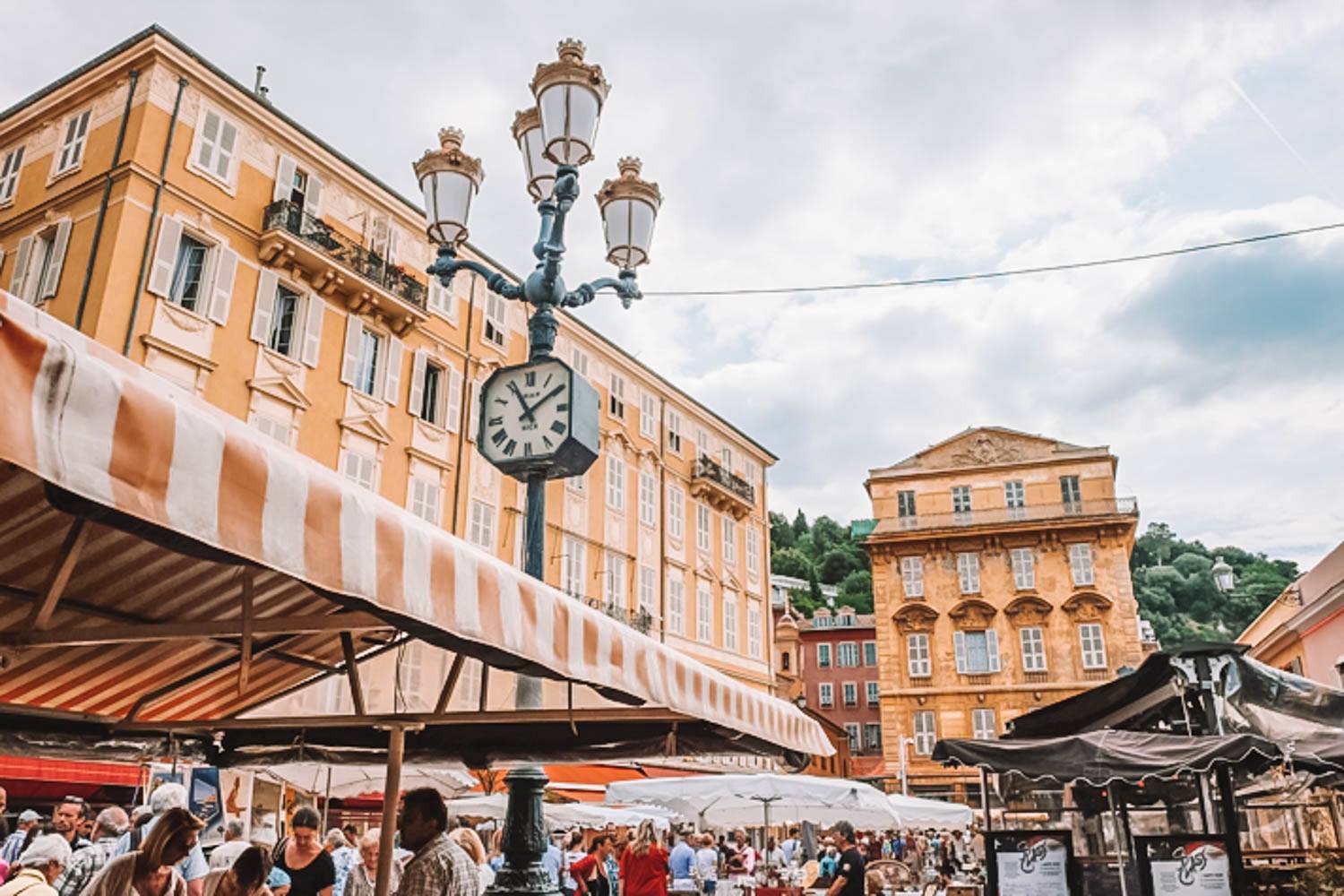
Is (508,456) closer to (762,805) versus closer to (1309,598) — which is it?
(762,805)

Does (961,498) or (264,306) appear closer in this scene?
(264,306)

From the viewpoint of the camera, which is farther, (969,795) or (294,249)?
(969,795)

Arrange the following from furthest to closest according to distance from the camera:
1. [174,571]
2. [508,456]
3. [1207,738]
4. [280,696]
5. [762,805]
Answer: [762,805], [1207,738], [508,456], [280,696], [174,571]

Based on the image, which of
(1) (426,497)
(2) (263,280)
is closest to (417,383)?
(1) (426,497)

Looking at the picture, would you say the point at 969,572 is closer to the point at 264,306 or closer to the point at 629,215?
the point at 264,306

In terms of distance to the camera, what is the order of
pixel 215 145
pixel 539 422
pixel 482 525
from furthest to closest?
pixel 482 525, pixel 215 145, pixel 539 422

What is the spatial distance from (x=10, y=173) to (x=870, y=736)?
52.3 m

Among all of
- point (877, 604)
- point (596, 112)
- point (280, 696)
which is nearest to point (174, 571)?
point (280, 696)

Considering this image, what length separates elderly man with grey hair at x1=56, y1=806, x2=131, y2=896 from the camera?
17.5 ft

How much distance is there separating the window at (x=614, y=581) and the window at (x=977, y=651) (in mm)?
20677

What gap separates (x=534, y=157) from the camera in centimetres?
776

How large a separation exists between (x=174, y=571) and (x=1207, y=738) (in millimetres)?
8267

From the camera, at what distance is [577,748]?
5723mm

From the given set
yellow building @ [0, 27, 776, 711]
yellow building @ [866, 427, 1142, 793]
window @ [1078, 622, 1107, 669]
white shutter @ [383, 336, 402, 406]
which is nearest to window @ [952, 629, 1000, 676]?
yellow building @ [866, 427, 1142, 793]
